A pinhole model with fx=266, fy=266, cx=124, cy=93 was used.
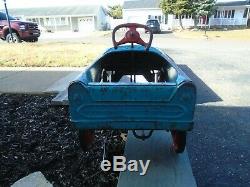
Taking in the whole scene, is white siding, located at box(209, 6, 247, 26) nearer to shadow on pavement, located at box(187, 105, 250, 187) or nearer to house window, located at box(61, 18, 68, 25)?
house window, located at box(61, 18, 68, 25)

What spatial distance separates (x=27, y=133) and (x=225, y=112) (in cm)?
379

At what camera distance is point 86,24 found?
152 ft

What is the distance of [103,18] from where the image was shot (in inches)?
1953

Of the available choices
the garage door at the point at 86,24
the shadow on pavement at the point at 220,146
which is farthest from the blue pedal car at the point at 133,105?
the garage door at the point at 86,24

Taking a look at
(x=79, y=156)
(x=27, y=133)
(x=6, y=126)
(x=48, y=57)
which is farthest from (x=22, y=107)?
(x=48, y=57)

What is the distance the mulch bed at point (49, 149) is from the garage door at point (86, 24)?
138ft

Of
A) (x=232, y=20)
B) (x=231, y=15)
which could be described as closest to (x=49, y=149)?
(x=232, y=20)

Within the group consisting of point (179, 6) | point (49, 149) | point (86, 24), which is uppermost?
point (179, 6)

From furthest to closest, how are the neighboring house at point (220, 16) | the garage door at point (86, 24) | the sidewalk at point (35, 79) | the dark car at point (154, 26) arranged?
the garage door at point (86, 24), the neighboring house at point (220, 16), the dark car at point (154, 26), the sidewalk at point (35, 79)

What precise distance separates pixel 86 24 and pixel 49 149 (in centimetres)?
4448

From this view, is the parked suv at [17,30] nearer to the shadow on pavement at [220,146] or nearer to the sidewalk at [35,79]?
the sidewalk at [35,79]

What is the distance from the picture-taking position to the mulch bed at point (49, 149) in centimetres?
335

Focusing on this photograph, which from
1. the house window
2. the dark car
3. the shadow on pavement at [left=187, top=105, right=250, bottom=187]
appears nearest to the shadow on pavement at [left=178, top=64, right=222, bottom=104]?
the shadow on pavement at [left=187, top=105, right=250, bottom=187]

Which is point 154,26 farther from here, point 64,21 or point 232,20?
point 64,21
